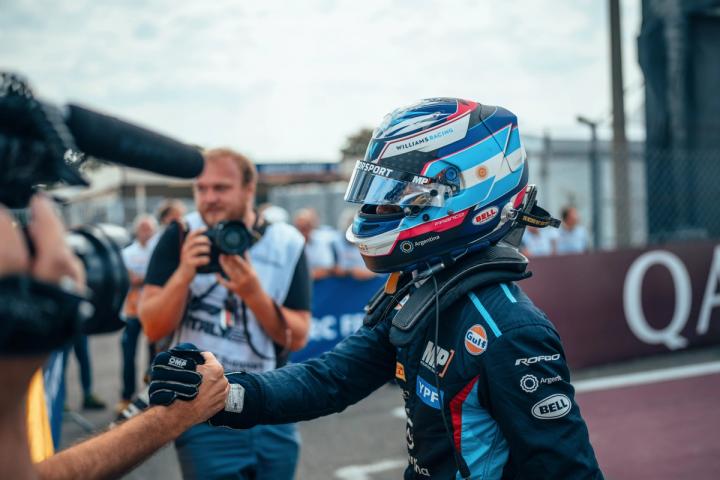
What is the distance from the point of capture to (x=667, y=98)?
10.3m

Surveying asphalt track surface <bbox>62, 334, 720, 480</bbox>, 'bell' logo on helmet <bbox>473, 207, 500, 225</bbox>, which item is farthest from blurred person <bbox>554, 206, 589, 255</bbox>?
'bell' logo on helmet <bbox>473, 207, 500, 225</bbox>

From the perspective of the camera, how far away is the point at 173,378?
1.60 m

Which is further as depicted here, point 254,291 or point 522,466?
point 254,291

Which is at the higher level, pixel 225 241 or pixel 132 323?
pixel 225 241

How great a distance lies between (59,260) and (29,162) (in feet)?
0.47

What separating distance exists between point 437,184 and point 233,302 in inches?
53.2

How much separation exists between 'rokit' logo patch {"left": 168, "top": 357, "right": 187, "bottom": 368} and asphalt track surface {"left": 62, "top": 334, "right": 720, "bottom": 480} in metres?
2.97

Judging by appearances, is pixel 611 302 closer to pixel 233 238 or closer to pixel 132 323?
pixel 132 323

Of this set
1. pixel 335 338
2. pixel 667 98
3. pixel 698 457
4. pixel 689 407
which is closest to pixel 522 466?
pixel 698 457

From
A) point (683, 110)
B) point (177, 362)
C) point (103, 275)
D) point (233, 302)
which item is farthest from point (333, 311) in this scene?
point (683, 110)

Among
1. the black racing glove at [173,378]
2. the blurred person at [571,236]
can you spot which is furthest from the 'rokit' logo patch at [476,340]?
the blurred person at [571,236]

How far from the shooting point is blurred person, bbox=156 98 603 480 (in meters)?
1.49

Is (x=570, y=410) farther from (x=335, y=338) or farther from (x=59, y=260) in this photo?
(x=335, y=338)

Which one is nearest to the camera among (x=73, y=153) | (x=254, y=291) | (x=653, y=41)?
(x=73, y=153)
